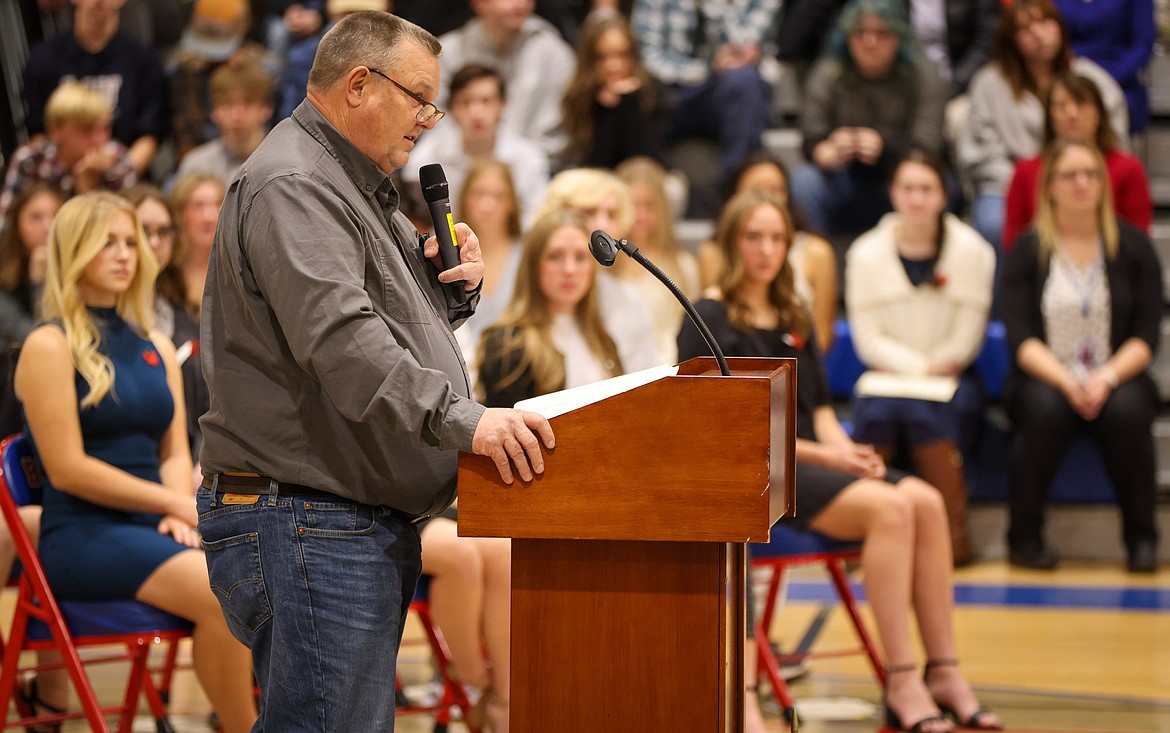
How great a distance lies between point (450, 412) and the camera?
6.88ft

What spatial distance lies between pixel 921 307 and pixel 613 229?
5.36ft

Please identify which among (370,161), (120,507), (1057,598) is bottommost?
(1057,598)

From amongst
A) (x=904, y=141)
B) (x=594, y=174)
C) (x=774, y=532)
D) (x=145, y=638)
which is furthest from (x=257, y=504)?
(x=904, y=141)

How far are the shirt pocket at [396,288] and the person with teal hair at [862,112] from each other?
4553 mm

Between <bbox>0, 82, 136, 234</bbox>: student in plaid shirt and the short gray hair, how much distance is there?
4.53 metres

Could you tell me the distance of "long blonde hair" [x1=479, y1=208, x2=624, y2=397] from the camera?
3.88 metres

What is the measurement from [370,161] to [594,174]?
2.67 m

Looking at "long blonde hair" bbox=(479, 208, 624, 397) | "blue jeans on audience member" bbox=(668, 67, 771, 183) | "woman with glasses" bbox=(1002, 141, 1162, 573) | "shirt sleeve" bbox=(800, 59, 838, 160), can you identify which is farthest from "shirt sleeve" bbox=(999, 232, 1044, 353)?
"long blonde hair" bbox=(479, 208, 624, 397)

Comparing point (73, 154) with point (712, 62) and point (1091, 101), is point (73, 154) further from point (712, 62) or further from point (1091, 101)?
point (1091, 101)

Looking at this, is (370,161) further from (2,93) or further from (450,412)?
(2,93)

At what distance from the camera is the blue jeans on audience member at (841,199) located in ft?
22.0

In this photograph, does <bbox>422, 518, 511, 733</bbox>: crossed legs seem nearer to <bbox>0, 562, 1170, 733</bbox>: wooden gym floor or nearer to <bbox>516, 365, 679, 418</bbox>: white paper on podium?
<bbox>0, 562, 1170, 733</bbox>: wooden gym floor

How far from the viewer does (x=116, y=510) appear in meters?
3.37

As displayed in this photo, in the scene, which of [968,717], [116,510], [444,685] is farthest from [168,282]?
[968,717]
